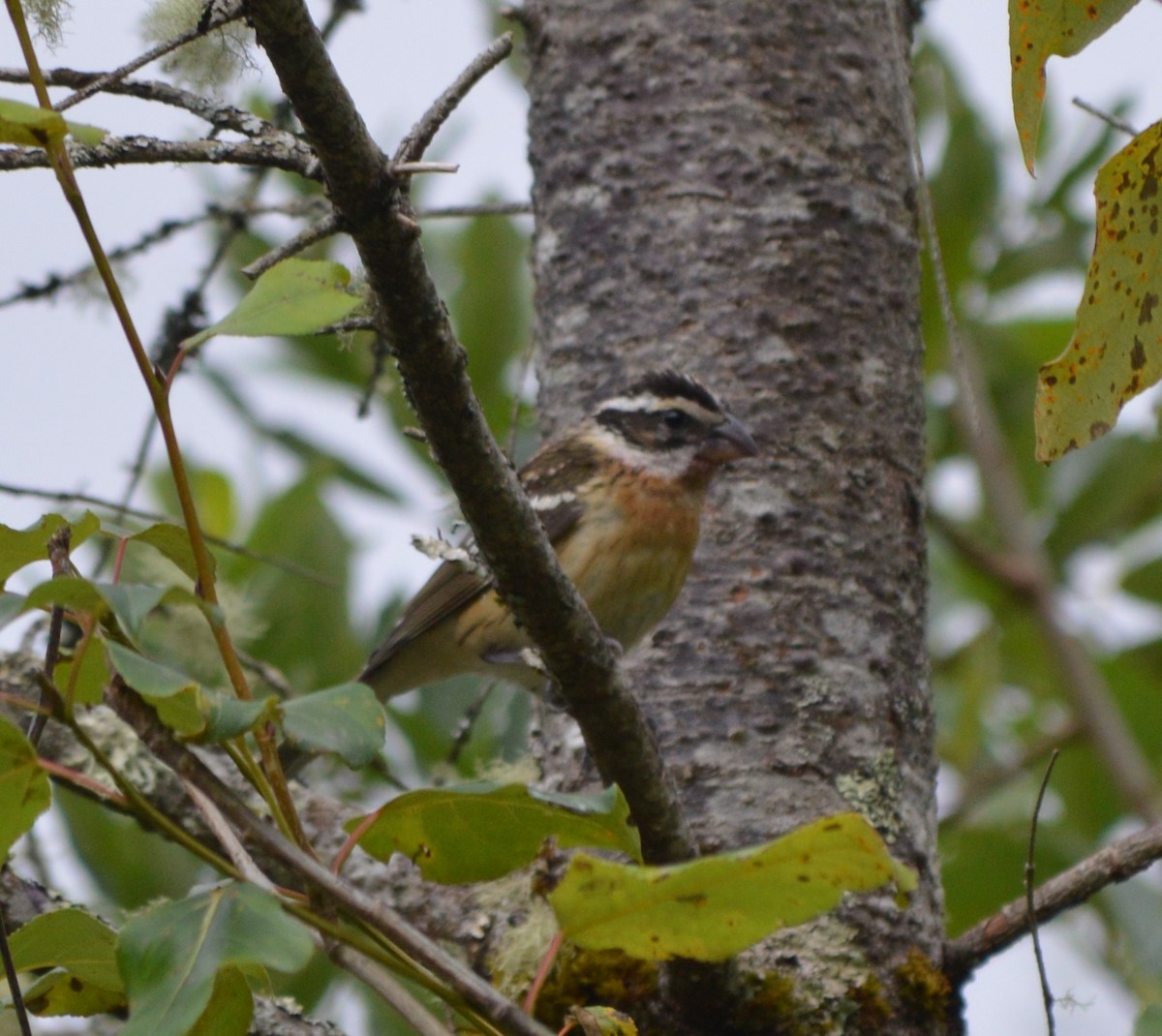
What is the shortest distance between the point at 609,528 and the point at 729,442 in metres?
0.89

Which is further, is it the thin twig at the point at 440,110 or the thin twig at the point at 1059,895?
the thin twig at the point at 1059,895

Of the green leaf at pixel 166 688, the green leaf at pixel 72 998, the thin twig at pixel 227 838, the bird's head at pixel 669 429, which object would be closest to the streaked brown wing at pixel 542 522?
the bird's head at pixel 669 429

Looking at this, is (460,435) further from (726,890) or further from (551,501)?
(551,501)

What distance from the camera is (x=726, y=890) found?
1.77 meters

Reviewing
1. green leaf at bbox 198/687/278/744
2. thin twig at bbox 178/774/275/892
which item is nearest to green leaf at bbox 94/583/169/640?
green leaf at bbox 198/687/278/744

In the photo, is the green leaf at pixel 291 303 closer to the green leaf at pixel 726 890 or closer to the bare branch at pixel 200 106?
the bare branch at pixel 200 106

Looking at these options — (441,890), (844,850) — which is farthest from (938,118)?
(844,850)

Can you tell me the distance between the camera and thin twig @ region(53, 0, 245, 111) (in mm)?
1800

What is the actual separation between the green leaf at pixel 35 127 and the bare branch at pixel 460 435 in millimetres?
237

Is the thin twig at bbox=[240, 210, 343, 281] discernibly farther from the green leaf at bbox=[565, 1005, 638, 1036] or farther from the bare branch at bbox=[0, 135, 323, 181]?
the green leaf at bbox=[565, 1005, 638, 1036]

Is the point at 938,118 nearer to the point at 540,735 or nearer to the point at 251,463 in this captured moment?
the point at 251,463

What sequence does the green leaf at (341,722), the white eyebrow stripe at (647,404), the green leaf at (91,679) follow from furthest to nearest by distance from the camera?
1. the white eyebrow stripe at (647,404)
2. the green leaf at (91,679)
3. the green leaf at (341,722)

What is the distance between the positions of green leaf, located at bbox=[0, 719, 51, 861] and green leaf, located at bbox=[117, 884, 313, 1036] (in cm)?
20

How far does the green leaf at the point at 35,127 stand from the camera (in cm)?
156
